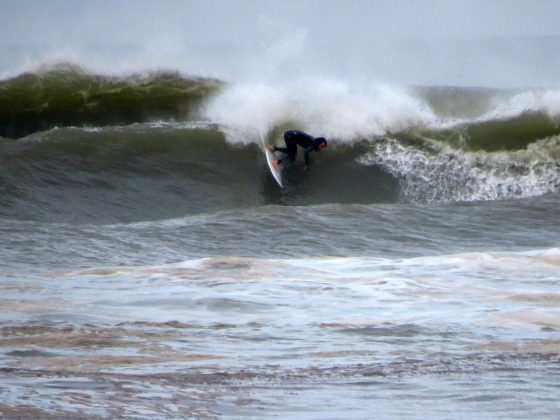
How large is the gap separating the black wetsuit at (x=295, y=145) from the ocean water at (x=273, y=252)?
31 centimetres

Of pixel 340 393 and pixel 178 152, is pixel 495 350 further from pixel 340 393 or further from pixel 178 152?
pixel 178 152

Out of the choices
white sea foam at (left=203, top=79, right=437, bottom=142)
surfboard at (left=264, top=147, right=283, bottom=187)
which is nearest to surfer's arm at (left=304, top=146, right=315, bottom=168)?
surfboard at (left=264, top=147, right=283, bottom=187)

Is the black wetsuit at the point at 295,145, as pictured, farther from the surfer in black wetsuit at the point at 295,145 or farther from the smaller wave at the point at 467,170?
the smaller wave at the point at 467,170

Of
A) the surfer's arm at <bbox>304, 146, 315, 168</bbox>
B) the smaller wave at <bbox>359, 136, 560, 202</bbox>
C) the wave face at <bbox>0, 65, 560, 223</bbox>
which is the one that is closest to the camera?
the wave face at <bbox>0, 65, 560, 223</bbox>

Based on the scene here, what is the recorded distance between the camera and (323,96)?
62.1 ft

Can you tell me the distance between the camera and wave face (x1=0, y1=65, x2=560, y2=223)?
1476 centimetres

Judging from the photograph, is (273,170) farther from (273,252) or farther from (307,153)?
(273,252)

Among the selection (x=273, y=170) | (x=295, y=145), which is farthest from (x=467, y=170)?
(x=273, y=170)

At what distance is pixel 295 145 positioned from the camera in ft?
52.8

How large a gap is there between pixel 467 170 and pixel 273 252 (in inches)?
258

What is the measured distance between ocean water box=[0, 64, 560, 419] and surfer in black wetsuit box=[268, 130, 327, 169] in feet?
0.98

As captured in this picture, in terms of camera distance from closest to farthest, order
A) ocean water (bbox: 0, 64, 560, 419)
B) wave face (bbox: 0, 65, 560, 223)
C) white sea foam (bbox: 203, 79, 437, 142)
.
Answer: ocean water (bbox: 0, 64, 560, 419) → wave face (bbox: 0, 65, 560, 223) → white sea foam (bbox: 203, 79, 437, 142)

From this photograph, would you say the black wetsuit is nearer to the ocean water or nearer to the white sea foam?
the ocean water

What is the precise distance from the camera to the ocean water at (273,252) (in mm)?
5051
